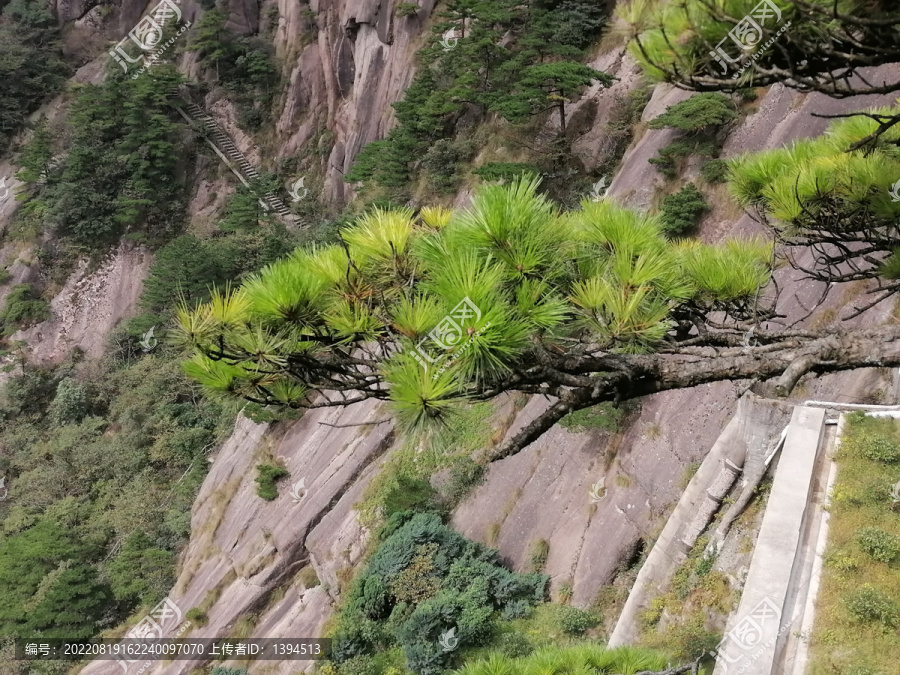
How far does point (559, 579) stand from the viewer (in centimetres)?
670

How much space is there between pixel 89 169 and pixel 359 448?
59.4 ft

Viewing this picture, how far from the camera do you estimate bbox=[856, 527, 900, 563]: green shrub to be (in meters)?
2.95

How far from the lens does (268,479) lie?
37.9 ft

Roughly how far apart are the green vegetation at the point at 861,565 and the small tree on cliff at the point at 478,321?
5.79ft

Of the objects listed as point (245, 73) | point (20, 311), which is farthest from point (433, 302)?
point (245, 73)

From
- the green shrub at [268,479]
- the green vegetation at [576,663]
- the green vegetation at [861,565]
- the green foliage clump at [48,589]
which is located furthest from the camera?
the green shrub at [268,479]

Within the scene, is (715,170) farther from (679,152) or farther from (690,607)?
(690,607)

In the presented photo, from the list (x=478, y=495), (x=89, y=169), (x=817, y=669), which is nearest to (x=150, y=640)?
(x=478, y=495)

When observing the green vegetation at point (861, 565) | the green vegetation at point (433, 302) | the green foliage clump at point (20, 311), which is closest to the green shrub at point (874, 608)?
the green vegetation at point (861, 565)

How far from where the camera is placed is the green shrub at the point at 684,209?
27.9ft

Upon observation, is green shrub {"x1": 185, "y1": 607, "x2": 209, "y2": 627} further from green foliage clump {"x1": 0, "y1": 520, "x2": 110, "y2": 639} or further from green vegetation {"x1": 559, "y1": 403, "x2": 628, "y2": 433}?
green vegetation {"x1": 559, "y1": 403, "x2": 628, "y2": 433}

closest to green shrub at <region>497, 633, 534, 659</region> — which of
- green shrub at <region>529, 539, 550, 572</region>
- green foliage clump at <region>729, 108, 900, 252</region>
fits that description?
green shrub at <region>529, 539, 550, 572</region>

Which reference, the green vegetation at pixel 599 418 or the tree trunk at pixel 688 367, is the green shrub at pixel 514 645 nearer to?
the green vegetation at pixel 599 418

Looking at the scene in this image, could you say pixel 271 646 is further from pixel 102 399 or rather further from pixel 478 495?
pixel 102 399
